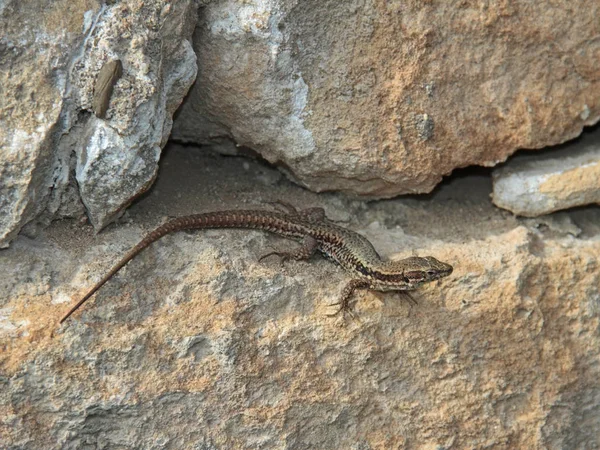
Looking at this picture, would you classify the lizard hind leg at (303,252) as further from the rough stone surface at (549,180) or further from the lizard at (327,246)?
the rough stone surface at (549,180)

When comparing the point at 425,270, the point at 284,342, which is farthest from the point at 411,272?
the point at 284,342

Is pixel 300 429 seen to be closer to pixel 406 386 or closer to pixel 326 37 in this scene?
pixel 406 386

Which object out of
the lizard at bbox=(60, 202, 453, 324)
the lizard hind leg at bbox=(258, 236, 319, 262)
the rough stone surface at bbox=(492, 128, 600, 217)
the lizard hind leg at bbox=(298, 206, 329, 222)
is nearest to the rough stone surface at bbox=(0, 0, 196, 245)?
the lizard at bbox=(60, 202, 453, 324)

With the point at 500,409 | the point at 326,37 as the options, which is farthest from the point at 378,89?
the point at 500,409

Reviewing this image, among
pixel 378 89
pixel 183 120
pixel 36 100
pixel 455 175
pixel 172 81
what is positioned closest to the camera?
pixel 36 100

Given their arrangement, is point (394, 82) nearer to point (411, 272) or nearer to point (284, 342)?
point (411, 272)

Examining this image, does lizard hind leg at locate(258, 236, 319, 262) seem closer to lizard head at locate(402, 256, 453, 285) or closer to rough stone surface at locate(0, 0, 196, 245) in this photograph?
lizard head at locate(402, 256, 453, 285)
